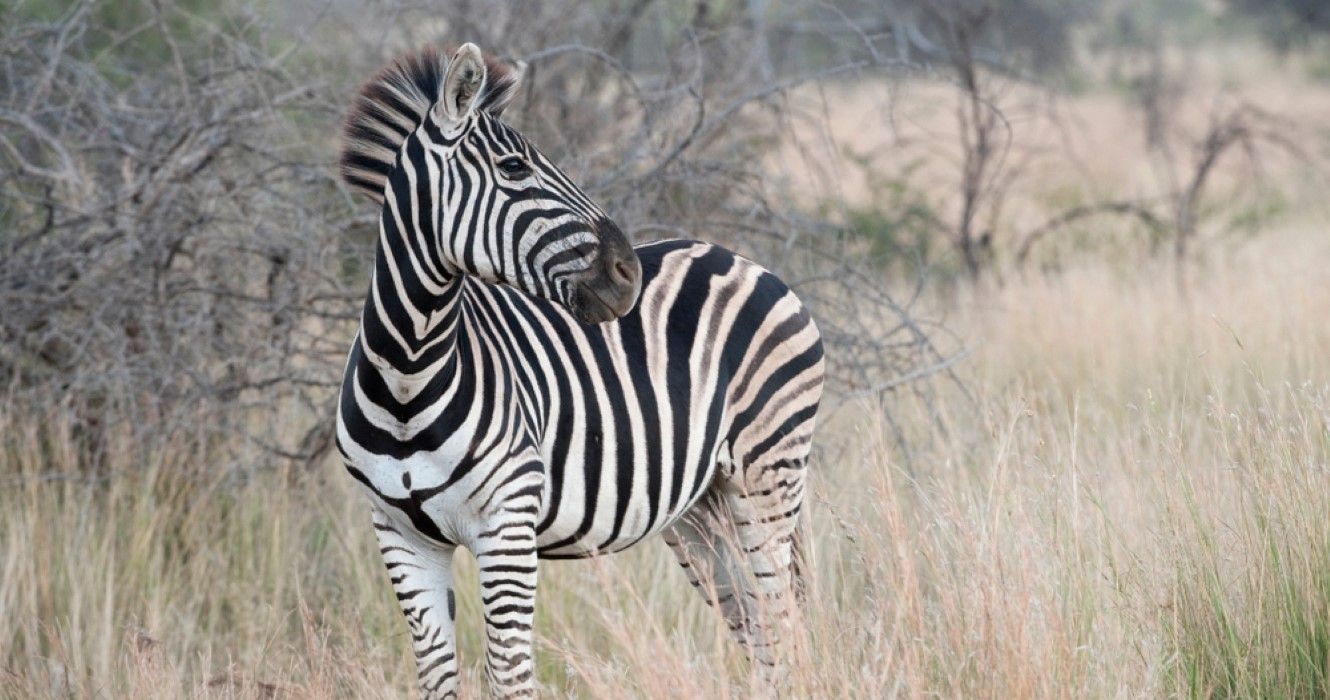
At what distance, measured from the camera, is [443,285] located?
3.08 m

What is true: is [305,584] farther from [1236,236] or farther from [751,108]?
[1236,236]

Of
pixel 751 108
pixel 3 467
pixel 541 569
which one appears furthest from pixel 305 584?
pixel 751 108

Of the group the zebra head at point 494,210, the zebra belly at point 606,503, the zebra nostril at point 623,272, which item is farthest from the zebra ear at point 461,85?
the zebra belly at point 606,503

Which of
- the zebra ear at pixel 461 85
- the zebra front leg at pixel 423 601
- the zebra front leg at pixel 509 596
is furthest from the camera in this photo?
the zebra front leg at pixel 423 601

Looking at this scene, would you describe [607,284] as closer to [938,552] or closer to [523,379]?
[523,379]

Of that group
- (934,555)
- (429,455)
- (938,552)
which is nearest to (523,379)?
(429,455)

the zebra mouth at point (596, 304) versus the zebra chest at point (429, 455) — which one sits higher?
the zebra mouth at point (596, 304)

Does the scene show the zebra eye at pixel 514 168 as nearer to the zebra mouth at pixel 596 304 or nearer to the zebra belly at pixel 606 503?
the zebra mouth at pixel 596 304

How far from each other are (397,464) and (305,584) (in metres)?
2.39

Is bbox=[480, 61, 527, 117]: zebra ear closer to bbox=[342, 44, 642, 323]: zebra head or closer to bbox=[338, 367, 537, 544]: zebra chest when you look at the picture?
bbox=[342, 44, 642, 323]: zebra head

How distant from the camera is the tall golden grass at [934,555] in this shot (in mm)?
3047

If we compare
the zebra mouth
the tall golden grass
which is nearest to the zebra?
the zebra mouth

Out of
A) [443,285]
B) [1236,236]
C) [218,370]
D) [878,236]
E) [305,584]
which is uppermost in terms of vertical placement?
[1236,236]

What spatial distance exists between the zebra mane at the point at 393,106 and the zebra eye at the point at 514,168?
19 centimetres
